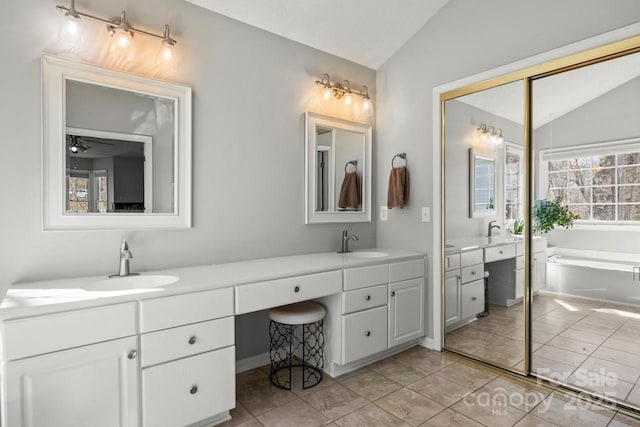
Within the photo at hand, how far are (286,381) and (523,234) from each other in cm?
189

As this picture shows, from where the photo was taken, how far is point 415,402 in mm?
2115

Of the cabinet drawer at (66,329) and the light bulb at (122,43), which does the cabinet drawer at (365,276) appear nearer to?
the cabinet drawer at (66,329)

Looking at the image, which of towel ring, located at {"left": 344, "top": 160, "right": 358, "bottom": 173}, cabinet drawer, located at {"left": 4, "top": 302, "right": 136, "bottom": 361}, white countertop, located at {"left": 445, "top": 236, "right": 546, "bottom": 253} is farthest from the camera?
towel ring, located at {"left": 344, "top": 160, "right": 358, "bottom": 173}

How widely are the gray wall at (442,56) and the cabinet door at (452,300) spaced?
0.46 ft

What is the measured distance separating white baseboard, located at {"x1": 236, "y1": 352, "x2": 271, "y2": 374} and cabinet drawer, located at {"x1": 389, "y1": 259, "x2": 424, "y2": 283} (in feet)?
3.61

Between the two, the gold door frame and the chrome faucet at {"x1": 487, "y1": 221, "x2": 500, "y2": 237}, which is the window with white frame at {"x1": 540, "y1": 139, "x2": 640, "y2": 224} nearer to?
the gold door frame

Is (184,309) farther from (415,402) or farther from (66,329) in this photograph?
(415,402)

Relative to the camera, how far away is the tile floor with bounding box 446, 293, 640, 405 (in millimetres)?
1993

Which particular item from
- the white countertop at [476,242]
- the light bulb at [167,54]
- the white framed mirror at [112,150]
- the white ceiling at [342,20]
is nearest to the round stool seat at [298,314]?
the white framed mirror at [112,150]

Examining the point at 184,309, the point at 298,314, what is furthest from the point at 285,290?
the point at 184,309

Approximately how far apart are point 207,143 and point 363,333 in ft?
5.51

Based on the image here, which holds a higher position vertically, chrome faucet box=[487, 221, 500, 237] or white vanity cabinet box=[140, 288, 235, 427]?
chrome faucet box=[487, 221, 500, 237]

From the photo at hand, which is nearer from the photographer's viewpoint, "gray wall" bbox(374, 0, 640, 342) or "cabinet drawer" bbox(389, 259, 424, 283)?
"gray wall" bbox(374, 0, 640, 342)

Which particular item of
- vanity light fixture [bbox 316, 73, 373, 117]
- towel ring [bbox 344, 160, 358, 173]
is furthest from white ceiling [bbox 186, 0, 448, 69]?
towel ring [bbox 344, 160, 358, 173]
